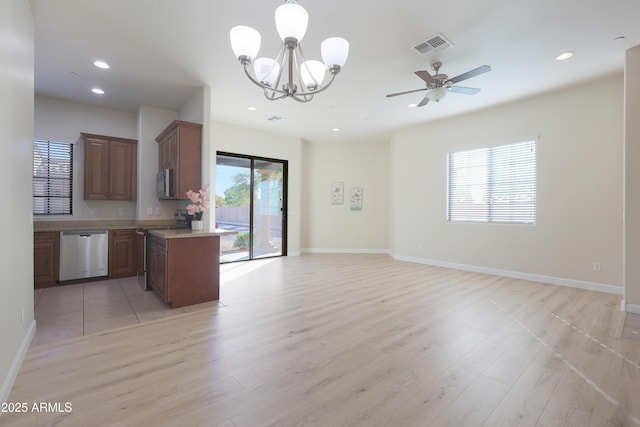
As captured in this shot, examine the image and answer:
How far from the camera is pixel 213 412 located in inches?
65.6

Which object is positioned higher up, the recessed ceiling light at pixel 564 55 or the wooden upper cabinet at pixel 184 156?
the recessed ceiling light at pixel 564 55

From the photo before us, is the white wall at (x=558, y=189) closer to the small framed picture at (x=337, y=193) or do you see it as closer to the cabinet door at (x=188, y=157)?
the small framed picture at (x=337, y=193)

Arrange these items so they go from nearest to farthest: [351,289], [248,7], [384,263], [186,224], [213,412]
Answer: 1. [213,412]
2. [248,7]
3. [351,289]
4. [186,224]
5. [384,263]

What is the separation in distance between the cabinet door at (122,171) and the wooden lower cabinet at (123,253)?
2.34ft

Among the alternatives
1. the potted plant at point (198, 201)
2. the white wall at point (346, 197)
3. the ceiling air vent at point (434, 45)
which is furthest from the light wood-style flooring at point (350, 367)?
the white wall at point (346, 197)

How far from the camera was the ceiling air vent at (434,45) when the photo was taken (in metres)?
3.07

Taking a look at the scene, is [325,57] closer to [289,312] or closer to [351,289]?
[289,312]

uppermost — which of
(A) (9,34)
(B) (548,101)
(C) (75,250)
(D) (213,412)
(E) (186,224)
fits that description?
(B) (548,101)

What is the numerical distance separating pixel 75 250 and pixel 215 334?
3.49 meters

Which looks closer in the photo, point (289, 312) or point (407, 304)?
point (289, 312)

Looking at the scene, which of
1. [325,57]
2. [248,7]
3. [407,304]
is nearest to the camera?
[325,57]

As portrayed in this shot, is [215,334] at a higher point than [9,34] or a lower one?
lower

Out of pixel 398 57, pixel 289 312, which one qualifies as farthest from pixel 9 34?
pixel 398 57

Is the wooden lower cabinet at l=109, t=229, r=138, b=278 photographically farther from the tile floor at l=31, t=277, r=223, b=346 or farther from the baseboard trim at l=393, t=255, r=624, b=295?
the baseboard trim at l=393, t=255, r=624, b=295
